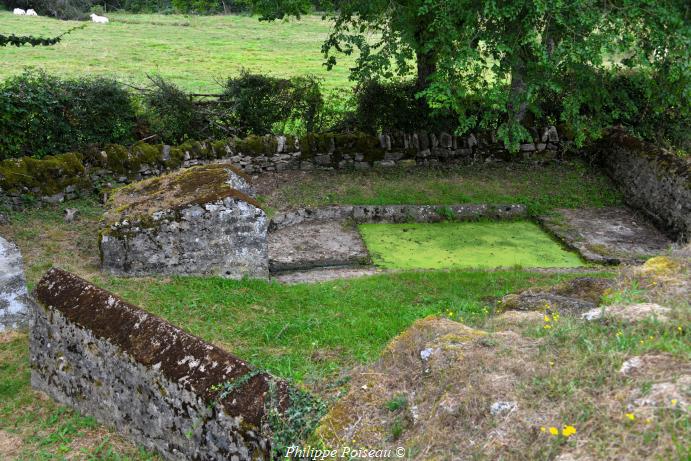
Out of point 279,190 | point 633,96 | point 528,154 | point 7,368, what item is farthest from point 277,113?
point 7,368

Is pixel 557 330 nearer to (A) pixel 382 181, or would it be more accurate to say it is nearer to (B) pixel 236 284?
(B) pixel 236 284

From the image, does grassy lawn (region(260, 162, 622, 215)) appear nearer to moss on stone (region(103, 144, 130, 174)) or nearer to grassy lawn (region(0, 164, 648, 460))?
grassy lawn (region(0, 164, 648, 460))

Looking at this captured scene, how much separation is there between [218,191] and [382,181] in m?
5.55

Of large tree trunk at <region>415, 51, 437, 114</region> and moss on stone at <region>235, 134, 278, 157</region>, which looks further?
large tree trunk at <region>415, 51, 437, 114</region>

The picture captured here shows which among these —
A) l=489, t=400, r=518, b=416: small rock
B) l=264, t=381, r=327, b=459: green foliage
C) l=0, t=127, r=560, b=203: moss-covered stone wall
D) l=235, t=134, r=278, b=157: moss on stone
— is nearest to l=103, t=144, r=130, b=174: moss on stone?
l=0, t=127, r=560, b=203: moss-covered stone wall

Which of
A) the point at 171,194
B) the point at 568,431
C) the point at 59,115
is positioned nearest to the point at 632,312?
the point at 568,431

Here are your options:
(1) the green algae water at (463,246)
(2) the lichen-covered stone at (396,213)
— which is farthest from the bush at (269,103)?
(1) the green algae water at (463,246)

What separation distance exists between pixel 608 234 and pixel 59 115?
34.8 feet

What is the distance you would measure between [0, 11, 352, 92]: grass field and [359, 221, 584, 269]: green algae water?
26.5 feet

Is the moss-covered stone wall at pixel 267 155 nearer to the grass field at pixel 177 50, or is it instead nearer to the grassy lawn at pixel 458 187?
the grassy lawn at pixel 458 187

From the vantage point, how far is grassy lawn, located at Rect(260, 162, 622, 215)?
13.0 metres

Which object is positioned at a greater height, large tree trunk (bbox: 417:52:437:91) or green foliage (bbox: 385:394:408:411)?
large tree trunk (bbox: 417:52:437:91)

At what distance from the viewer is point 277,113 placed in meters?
15.2

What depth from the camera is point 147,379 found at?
492 centimetres
